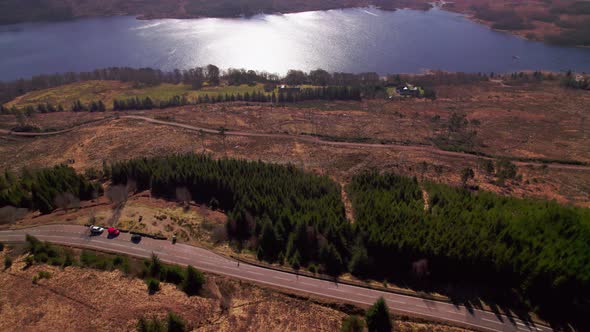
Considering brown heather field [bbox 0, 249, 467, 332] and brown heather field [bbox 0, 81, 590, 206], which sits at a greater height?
brown heather field [bbox 0, 81, 590, 206]

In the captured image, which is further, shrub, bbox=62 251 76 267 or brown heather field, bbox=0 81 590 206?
brown heather field, bbox=0 81 590 206

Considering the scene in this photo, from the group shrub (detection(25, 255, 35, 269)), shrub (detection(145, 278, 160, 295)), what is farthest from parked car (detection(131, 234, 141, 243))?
shrub (detection(145, 278, 160, 295))

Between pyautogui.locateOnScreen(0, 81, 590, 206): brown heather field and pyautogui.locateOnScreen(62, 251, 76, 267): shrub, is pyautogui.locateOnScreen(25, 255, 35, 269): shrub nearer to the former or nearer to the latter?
pyautogui.locateOnScreen(62, 251, 76, 267): shrub

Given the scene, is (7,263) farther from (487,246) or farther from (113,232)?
(487,246)

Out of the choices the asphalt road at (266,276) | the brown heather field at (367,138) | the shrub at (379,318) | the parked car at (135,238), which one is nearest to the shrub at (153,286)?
the asphalt road at (266,276)

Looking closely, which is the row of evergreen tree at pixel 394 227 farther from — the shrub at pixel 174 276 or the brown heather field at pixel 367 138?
the brown heather field at pixel 367 138

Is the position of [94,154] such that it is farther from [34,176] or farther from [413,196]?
[413,196]

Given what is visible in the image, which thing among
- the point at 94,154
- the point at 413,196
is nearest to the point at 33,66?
the point at 94,154
